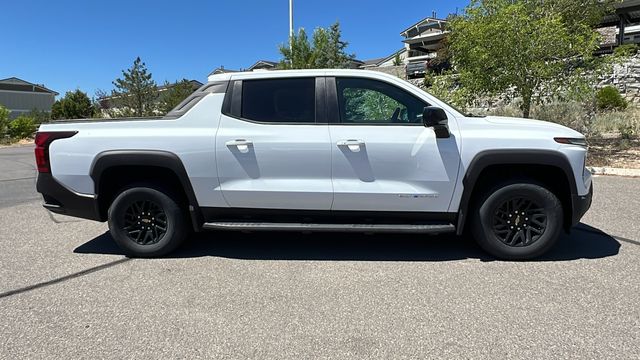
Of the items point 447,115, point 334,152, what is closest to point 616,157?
point 447,115

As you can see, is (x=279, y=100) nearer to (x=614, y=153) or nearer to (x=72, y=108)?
(x=614, y=153)

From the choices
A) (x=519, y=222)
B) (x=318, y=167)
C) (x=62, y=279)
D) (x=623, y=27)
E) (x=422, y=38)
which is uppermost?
(x=422, y=38)

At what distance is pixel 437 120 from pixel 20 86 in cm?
8029

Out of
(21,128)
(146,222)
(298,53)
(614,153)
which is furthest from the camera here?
(21,128)

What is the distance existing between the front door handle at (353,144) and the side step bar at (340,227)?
0.74 m

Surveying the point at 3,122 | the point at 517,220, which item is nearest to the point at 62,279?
the point at 517,220

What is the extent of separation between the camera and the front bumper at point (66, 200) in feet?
14.4

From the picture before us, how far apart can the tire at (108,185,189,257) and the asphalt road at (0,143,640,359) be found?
6.3 inches

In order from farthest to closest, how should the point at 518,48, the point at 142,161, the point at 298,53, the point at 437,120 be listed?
1. the point at 298,53
2. the point at 518,48
3. the point at 142,161
4. the point at 437,120

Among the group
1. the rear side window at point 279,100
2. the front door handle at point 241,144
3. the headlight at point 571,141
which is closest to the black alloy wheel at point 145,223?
the front door handle at point 241,144

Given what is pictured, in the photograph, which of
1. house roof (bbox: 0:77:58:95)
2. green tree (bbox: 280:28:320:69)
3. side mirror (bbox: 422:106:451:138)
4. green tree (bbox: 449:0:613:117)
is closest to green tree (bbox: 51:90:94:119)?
house roof (bbox: 0:77:58:95)

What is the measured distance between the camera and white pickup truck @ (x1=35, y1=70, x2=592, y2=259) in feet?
13.4

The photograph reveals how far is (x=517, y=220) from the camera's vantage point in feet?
13.9

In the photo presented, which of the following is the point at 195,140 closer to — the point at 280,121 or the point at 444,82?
the point at 280,121
